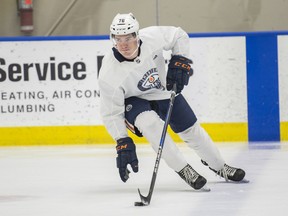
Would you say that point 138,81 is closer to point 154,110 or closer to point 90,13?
point 154,110

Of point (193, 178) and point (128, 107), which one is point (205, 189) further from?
point (128, 107)

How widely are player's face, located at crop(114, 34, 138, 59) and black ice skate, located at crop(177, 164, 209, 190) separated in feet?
2.50

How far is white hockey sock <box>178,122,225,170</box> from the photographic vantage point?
5.71 meters

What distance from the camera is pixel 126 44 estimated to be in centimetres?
533

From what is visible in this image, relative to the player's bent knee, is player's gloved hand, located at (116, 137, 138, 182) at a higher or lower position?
lower

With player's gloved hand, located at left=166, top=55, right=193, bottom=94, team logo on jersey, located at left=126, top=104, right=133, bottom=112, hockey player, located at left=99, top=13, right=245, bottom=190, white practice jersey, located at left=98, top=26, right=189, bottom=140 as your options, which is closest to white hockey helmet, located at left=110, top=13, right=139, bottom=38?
hockey player, located at left=99, top=13, right=245, bottom=190

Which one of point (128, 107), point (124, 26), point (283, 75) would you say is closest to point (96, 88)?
point (283, 75)

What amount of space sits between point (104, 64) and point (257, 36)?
3.72 metres

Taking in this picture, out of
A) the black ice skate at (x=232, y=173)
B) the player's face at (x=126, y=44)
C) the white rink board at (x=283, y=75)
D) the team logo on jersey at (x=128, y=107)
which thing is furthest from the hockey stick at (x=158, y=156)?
the white rink board at (x=283, y=75)

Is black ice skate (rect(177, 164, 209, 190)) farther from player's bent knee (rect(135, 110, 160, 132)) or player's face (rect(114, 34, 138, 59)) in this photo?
player's face (rect(114, 34, 138, 59))

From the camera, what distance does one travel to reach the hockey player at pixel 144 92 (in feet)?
17.5

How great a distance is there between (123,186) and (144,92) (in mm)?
716

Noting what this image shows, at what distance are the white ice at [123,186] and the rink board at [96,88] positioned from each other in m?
0.56

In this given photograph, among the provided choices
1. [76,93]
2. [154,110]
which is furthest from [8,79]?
[154,110]
